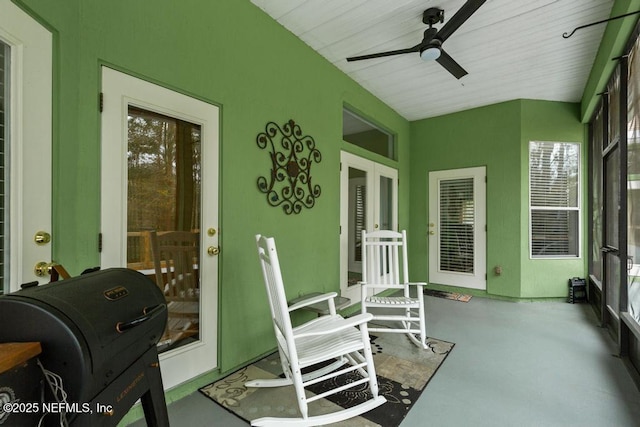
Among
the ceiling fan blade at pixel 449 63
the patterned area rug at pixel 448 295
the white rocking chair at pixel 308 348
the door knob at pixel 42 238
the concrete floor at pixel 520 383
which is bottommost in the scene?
the patterned area rug at pixel 448 295

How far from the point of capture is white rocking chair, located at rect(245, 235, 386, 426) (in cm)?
156

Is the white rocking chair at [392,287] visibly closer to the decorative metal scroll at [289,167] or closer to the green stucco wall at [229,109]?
the green stucco wall at [229,109]

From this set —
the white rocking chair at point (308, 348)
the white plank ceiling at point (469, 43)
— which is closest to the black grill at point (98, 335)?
the white rocking chair at point (308, 348)

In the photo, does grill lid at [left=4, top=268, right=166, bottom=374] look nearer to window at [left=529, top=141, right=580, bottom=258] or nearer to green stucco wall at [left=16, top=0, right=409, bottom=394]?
green stucco wall at [left=16, top=0, right=409, bottom=394]

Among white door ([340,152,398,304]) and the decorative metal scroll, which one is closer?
the decorative metal scroll

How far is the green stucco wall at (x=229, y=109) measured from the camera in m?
1.44

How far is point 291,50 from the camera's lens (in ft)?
8.96

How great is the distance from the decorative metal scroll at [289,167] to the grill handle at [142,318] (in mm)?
1406

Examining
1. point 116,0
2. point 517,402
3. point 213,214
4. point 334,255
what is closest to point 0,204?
point 213,214

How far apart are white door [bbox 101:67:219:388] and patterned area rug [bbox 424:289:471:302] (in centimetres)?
344

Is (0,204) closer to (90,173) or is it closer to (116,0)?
(90,173)

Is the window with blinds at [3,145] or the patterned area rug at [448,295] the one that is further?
the patterned area rug at [448,295]

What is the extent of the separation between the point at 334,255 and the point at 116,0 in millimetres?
2656

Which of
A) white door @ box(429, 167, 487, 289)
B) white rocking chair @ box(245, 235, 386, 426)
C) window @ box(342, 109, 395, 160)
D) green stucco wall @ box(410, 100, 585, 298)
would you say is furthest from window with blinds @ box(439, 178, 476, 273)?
white rocking chair @ box(245, 235, 386, 426)
